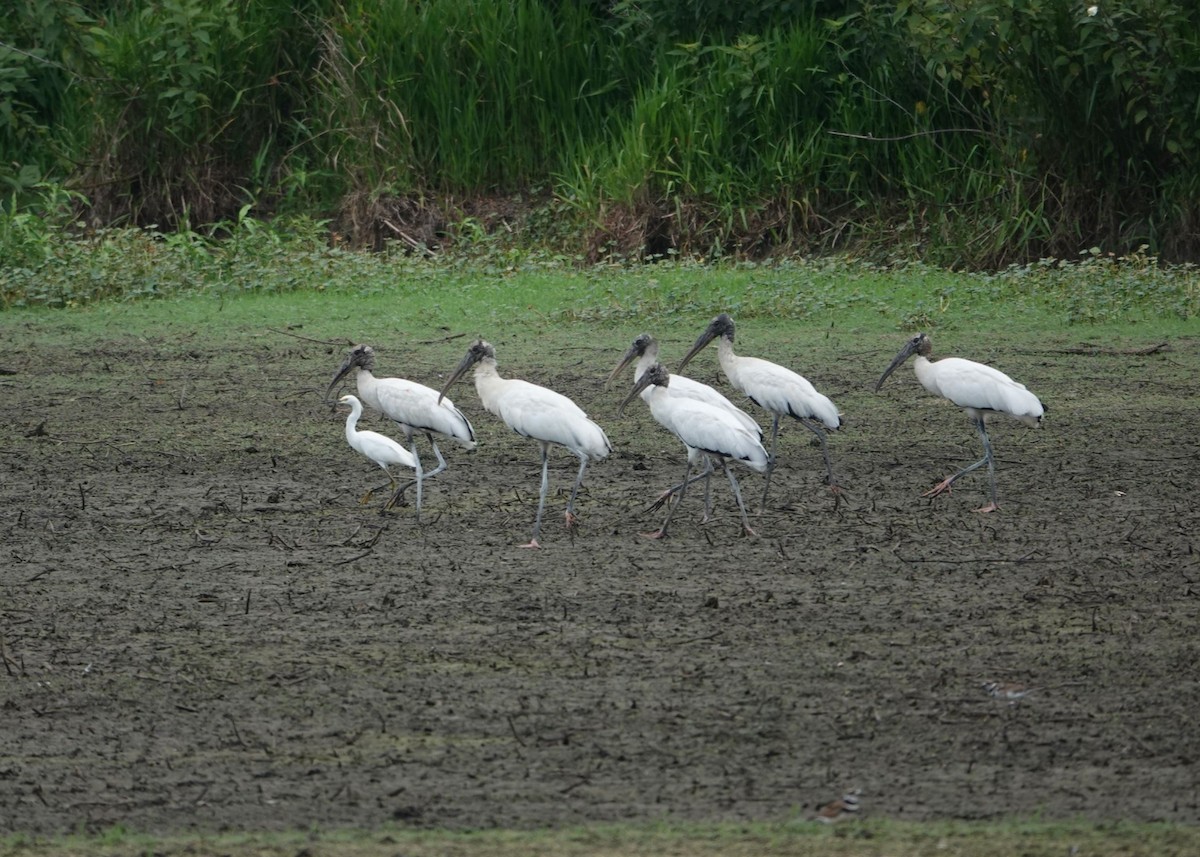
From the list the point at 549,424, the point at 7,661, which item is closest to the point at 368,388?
the point at 549,424

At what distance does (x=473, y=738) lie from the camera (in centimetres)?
425

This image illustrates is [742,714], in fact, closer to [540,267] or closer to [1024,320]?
[1024,320]

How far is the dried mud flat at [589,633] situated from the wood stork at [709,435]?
0.19 meters

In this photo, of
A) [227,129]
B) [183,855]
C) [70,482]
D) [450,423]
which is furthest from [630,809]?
[227,129]

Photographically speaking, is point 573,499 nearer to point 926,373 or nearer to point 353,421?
point 353,421

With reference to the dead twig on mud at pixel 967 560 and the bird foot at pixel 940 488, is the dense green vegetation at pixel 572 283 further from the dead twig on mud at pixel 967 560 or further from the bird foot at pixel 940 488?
the dead twig on mud at pixel 967 560

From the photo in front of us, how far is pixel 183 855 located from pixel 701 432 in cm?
317

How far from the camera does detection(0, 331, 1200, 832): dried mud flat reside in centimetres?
395

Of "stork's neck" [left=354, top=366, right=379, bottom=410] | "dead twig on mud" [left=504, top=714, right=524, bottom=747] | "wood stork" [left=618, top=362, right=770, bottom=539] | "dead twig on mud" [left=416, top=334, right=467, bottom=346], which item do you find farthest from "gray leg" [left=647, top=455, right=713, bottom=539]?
"dead twig on mud" [left=416, top=334, right=467, bottom=346]

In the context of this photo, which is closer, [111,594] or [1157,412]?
[111,594]

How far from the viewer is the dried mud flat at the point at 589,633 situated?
13.0 feet

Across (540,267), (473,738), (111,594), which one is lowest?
(540,267)

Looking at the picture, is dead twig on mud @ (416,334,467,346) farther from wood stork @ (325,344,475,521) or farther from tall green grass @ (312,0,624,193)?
tall green grass @ (312,0,624,193)

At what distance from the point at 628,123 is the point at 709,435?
28.9 feet
